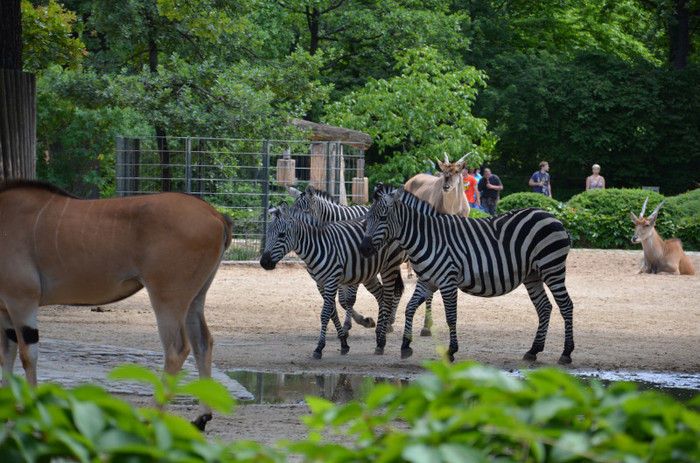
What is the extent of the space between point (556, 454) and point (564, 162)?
36083mm

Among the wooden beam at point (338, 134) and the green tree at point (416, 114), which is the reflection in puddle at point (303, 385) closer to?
the wooden beam at point (338, 134)

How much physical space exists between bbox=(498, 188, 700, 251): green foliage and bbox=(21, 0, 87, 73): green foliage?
38.3 feet

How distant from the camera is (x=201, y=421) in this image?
5750mm

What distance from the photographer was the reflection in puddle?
7262 millimetres

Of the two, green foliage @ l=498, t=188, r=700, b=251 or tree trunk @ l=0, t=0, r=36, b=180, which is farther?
green foliage @ l=498, t=188, r=700, b=251

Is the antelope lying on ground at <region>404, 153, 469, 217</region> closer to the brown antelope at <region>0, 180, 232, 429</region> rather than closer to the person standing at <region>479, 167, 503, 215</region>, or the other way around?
the person standing at <region>479, 167, 503, 215</region>

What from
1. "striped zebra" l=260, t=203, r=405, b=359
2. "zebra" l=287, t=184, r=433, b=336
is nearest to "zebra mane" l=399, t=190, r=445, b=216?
"striped zebra" l=260, t=203, r=405, b=359

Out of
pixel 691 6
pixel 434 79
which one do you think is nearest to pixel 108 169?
pixel 434 79

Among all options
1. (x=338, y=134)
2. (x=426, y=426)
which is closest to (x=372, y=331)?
(x=426, y=426)

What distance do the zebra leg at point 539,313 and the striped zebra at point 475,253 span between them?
10mm

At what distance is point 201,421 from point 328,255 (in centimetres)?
405

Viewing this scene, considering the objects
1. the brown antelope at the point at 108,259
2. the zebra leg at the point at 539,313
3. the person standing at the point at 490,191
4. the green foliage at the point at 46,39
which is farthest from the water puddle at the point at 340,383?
the person standing at the point at 490,191

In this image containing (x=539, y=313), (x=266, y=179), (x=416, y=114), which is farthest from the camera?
(x=416, y=114)

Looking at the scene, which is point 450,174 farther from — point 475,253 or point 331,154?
point 475,253
